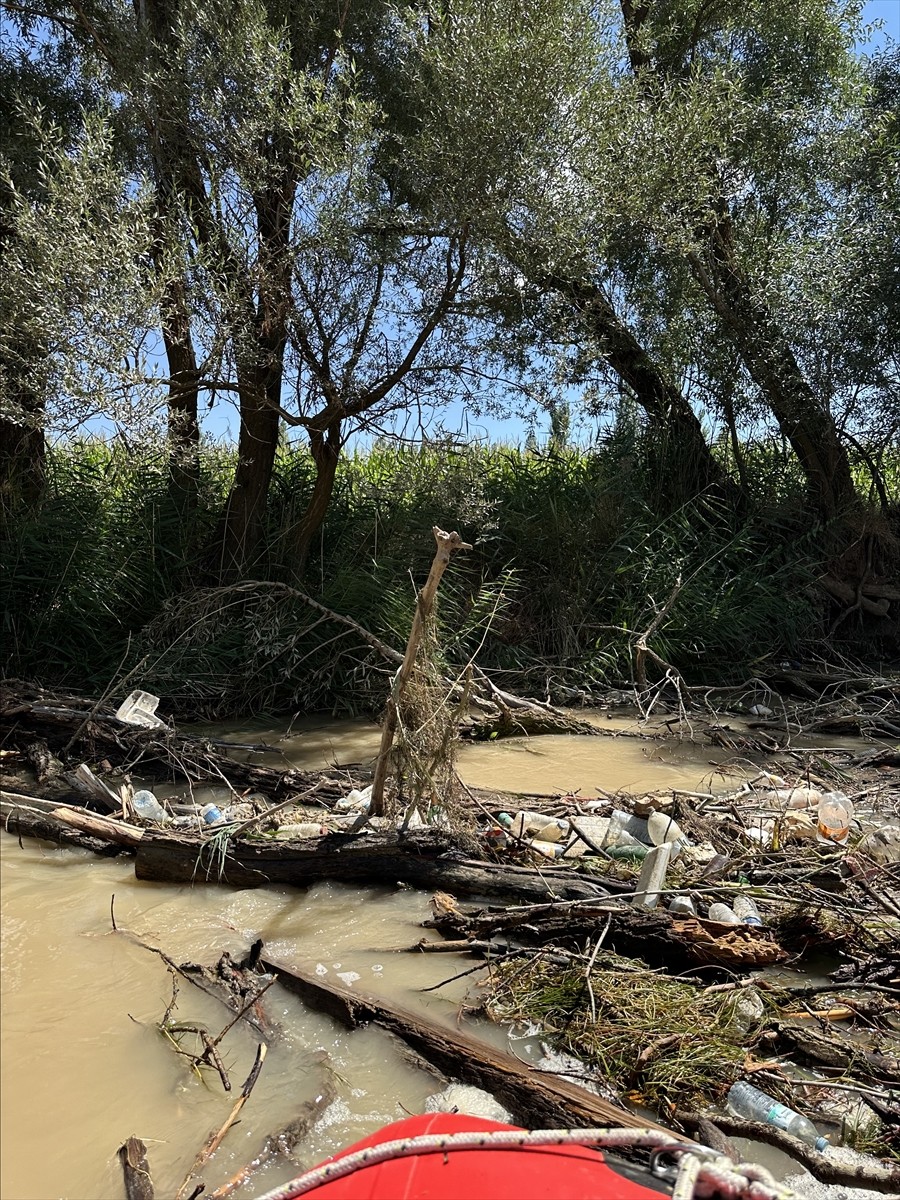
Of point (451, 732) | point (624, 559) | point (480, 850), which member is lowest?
point (480, 850)

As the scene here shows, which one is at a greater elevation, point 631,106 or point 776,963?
point 631,106

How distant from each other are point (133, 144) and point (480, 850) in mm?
6577

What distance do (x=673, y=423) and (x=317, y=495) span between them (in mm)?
3944

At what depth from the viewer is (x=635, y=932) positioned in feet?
10.2

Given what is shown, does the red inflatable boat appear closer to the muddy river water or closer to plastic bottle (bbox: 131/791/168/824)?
the muddy river water

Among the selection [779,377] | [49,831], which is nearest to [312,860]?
[49,831]

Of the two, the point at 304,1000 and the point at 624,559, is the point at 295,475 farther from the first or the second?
the point at 304,1000

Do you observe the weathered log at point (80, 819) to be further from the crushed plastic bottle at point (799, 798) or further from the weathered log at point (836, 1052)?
the crushed plastic bottle at point (799, 798)

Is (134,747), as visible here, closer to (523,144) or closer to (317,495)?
(317,495)

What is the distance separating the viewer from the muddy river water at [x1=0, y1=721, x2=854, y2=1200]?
2209 millimetres

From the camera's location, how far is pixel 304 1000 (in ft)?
9.73

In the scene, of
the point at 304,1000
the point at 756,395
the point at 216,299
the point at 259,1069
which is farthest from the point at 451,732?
the point at 756,395

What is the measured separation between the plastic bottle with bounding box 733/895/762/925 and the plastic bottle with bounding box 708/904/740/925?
3cm

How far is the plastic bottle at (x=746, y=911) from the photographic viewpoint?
3.25 metres
